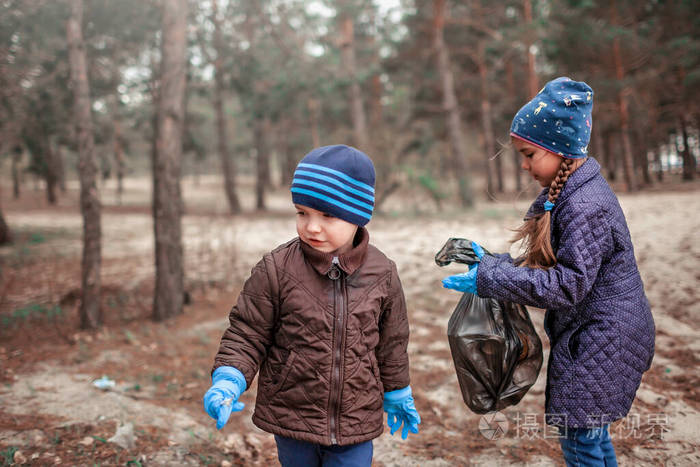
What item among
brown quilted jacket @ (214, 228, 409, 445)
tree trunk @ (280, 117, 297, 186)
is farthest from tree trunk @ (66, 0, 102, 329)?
tree trunk @ (280, 117, 297, 186)

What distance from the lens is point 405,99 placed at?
102 ft

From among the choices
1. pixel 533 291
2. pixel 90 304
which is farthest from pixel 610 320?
pixel 90 304

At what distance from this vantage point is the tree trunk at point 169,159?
600cm

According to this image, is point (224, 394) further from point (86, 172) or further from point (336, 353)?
point (86, 172)

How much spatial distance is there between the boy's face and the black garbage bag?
17.8 inches

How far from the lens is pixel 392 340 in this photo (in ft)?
6.49

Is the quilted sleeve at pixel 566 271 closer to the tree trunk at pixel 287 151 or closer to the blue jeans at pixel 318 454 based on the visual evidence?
the blue jeans at pixel 318 454

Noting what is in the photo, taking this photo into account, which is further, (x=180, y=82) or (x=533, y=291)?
(x=180, y=82)

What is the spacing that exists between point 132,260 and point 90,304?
492 centimetres

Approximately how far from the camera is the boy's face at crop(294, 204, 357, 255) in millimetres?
1844

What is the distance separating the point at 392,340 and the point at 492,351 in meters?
0.46

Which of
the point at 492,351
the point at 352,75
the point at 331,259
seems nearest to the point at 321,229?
the point at 331,259

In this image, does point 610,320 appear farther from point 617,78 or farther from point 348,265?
point 617,78

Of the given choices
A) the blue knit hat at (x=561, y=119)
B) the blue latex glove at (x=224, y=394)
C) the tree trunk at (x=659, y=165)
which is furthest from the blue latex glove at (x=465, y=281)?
the tree trunk at (x=659, y=165)
